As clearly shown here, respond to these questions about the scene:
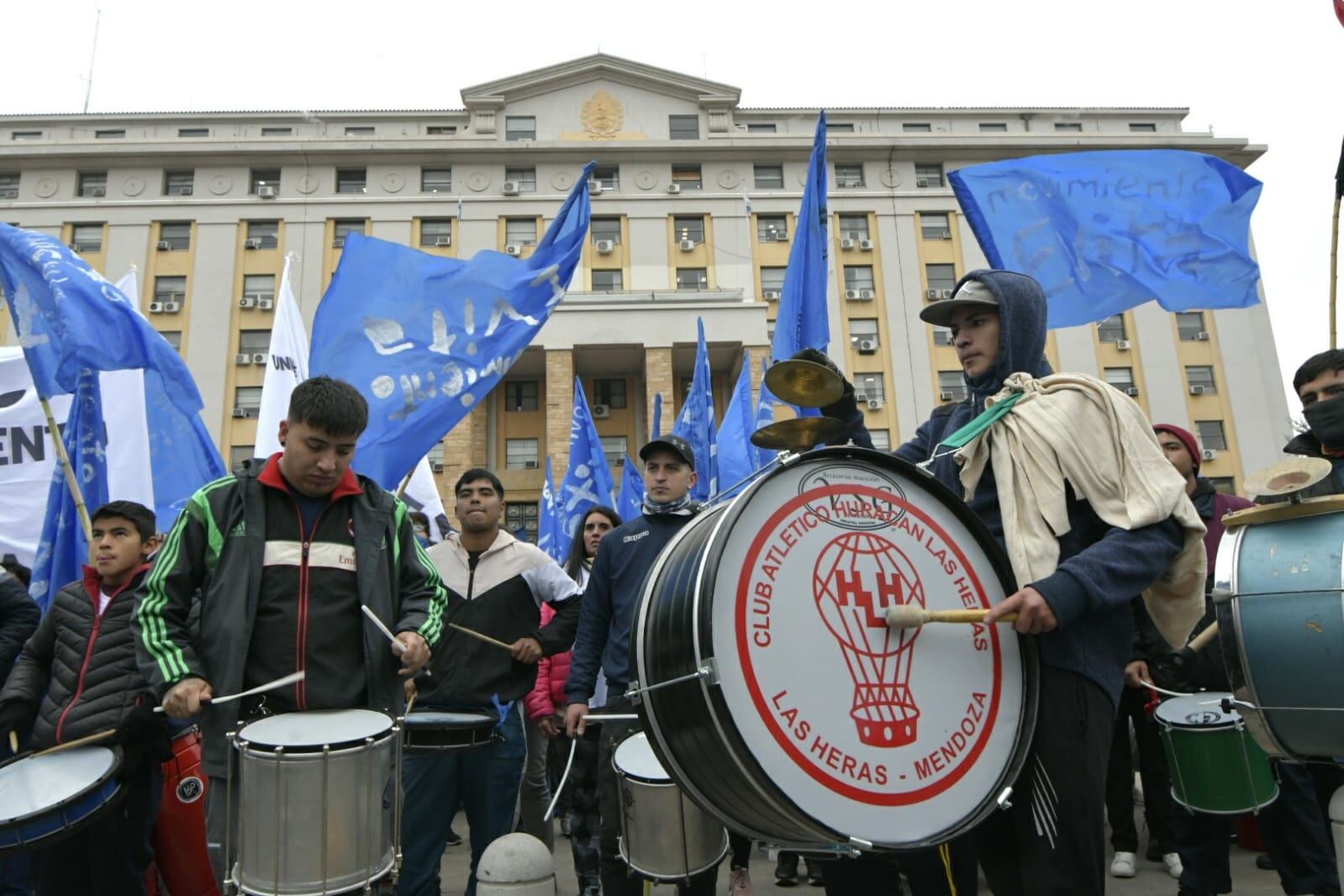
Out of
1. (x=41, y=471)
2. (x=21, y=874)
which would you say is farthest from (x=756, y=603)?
(x=41, y=471)

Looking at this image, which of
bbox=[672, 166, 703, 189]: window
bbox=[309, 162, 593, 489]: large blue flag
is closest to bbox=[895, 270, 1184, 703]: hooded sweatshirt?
bbox=[309, 162, 593, 489]: large blue flag

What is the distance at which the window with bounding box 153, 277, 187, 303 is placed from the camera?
131 feet

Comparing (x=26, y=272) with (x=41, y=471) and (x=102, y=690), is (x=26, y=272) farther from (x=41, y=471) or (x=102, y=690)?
(x=102, y=690)

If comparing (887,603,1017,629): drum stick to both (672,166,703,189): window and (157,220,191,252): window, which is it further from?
(157,220,191,252): window

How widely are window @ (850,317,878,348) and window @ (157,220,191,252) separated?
2838 centimetres

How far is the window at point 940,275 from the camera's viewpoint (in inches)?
1646

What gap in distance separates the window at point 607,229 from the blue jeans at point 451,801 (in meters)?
37.9

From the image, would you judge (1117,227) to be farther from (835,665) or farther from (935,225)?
(935,225)

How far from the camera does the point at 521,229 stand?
136 feet

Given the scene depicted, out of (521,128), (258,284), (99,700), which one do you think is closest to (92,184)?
(258,284)

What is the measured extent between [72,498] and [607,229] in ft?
121

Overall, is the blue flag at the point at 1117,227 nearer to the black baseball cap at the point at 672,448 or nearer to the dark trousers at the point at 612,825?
the black baseball cap at the point at 672,448

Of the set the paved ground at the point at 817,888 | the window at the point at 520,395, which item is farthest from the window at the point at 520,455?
the paved ground at the point at 817,888

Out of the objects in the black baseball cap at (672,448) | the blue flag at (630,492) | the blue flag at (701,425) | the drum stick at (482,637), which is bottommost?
the drum stick at (482,637)
